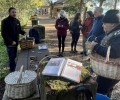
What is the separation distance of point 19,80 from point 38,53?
3.75 metres

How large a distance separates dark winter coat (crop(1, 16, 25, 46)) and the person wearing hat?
12.4 feet

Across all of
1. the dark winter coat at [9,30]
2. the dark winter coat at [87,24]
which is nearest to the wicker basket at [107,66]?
the dark winter coat at [9,30]

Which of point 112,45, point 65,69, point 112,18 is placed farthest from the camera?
point 112,18

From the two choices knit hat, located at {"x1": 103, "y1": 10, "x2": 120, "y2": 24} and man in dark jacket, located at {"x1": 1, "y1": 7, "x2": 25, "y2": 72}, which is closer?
knit hat, located at {"x1": 103, "y1": 10, "x2": 120, "y2": 24}

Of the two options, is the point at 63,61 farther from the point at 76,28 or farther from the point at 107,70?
the point at 76,28

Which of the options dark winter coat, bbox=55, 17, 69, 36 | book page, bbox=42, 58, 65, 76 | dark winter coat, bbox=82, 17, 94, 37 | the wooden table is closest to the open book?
book page, bbox=42, 58, 65, 76

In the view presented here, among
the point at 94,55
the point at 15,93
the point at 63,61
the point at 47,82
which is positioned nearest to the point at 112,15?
the point at 94,55

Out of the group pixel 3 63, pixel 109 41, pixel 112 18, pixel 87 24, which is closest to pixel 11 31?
pixel 3 63

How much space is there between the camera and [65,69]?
3.40m

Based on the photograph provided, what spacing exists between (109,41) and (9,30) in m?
4.26

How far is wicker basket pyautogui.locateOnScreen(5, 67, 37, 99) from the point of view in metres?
4.07

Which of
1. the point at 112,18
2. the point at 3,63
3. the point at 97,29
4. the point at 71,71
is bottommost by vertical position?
the point at 3,63

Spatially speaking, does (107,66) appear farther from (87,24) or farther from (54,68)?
(87,24)

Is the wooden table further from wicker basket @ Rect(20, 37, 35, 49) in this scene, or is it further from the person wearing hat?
the person wearing hat
